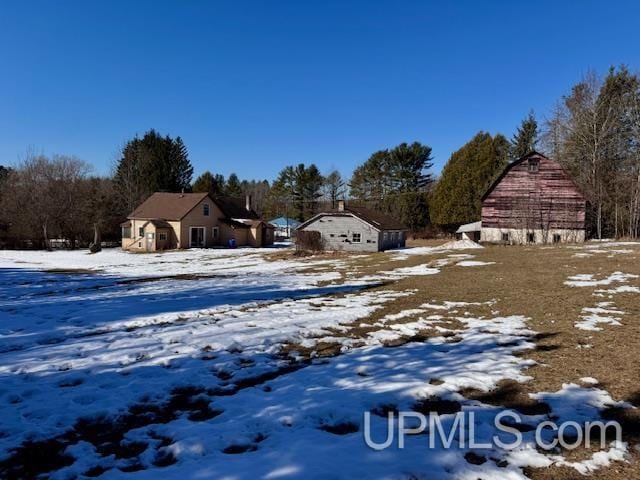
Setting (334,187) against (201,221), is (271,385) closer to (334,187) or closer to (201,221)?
(201,221)

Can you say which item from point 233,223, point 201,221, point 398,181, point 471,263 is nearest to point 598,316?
point 471,263

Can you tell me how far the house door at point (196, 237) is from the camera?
42.2 m

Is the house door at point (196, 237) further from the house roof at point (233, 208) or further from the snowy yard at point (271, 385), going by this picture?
the snowy yard at point (271, 385)

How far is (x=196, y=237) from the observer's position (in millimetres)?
42719

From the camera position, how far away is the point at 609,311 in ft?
31.4

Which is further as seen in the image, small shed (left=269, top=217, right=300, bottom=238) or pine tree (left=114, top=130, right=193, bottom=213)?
small shed (left=269, top=217, right=300, bottom=238)

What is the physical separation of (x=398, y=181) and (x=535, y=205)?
34.1 metres

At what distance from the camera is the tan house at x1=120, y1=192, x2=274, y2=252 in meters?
40.8

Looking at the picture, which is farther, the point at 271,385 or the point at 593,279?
the point at 593,279

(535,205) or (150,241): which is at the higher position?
(535,205)

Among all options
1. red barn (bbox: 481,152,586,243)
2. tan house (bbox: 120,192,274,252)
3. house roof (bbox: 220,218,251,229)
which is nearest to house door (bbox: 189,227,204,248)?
tan house (bbox: 120,192,274,252)

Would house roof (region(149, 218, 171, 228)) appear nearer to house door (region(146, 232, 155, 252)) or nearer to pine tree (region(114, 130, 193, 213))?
house door (region(146, 232, 155, 252))

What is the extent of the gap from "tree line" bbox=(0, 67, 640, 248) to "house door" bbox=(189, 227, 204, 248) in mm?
9671

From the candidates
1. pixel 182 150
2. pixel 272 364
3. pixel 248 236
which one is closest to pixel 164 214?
pixel 248 236
